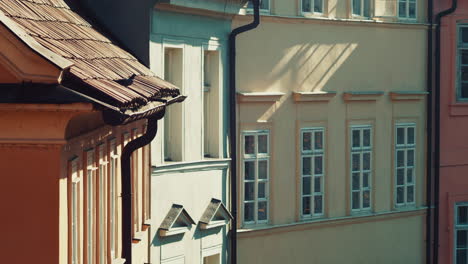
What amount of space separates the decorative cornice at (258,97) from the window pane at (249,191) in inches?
52.7

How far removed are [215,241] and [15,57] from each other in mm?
11163

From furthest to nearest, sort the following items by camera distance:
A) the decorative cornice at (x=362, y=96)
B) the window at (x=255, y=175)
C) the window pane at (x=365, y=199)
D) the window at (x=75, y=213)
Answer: the window pane at (x=365, y=199) < the decorative cornice at (x=362, y=96) < the window at (x=255, y=175) < the window at (x=75, y=213)

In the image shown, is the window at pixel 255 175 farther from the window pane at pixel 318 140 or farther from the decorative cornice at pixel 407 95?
the decorative cornice at pixel 407 95

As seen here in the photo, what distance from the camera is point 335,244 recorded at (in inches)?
899

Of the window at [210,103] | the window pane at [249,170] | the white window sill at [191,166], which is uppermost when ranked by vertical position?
the window at [210,103]

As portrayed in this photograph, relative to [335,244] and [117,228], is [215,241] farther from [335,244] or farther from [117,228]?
[117,228]

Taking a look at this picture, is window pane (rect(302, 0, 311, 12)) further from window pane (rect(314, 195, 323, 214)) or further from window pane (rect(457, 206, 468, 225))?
window pane (rect(457, 206, 468, 225))

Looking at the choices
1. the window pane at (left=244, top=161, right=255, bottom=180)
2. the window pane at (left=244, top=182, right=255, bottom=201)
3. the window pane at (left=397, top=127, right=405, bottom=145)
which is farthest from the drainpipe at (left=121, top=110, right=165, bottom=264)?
the window pane at (left=397, top=127, right=405, bottom=145)

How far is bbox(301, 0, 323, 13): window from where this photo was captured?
A: 72.0 ft

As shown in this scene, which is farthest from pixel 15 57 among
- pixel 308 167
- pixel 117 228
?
pixel 308 167

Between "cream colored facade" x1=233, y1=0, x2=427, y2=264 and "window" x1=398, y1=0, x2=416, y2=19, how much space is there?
12 cm

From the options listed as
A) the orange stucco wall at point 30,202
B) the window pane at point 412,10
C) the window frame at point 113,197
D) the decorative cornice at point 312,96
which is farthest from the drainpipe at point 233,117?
the orange stucco wall at point 30,202

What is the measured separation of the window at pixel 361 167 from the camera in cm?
2319

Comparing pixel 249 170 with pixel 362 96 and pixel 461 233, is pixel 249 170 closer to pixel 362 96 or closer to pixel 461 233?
pixel 362 96
